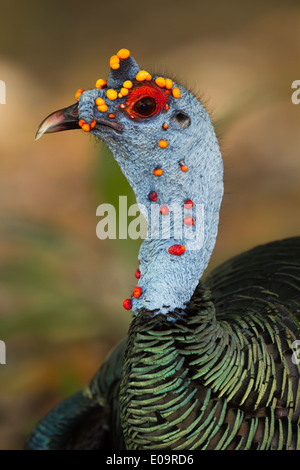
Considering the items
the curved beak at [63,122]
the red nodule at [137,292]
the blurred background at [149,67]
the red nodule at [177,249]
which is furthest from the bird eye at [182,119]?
the blurred background at [149,67]

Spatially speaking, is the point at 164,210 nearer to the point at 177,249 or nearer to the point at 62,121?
the point at 177,249

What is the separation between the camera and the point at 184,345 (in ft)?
4.26

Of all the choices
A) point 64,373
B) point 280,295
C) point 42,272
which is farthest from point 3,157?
point 280,295

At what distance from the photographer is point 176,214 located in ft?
4.34

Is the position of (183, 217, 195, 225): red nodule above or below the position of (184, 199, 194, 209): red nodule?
below

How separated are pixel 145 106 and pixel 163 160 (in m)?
0.13

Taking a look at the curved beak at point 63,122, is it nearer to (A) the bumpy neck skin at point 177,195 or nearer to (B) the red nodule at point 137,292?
(A) the bumpy neck skin at point 177,195

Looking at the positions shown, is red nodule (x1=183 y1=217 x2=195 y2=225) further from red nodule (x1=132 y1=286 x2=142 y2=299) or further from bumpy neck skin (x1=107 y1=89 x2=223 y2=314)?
red nodule (x1=132 y1=286 x2=142 y2=299)

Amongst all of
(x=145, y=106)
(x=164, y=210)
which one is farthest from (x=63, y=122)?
(x=164, y=210)

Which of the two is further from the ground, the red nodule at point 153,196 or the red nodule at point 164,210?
Result: the red nodule at point 153,196

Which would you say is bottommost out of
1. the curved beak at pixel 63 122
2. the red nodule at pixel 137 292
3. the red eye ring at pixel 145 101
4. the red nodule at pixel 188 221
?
the red nodule at pixel 137 292

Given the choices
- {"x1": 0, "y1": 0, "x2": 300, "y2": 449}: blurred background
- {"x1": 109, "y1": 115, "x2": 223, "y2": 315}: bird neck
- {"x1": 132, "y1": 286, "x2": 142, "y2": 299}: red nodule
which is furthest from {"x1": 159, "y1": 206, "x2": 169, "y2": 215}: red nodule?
{"x1": 0, "y1": 0, "x2": 300, "y2": 449}: blurred background

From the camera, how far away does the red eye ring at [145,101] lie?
4.16 feet

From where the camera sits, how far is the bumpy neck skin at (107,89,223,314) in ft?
4.28
